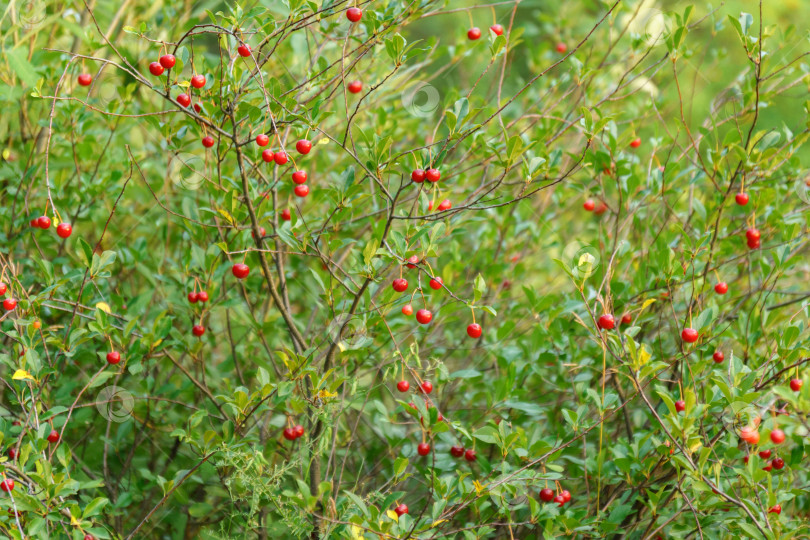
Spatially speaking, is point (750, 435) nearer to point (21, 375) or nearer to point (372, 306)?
point (372, 306)

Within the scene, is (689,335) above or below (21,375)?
below

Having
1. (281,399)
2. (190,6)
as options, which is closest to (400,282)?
(281,399)

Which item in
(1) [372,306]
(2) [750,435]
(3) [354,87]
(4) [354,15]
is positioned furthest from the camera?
(3) [354,87]

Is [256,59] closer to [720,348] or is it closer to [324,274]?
[324,274]

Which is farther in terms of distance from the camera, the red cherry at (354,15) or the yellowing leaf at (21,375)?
the red cherry at (354,15)

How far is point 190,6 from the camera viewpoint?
7.73ft

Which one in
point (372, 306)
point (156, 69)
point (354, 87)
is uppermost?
point (156, 69)

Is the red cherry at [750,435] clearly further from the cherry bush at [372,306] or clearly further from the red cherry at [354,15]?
the red cherry at [354,15]

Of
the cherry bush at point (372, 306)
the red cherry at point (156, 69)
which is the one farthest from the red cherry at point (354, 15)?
the red cherry at point (156, 69)

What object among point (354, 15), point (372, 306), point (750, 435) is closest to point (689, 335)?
point (750, 435)

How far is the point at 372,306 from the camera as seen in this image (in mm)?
1442

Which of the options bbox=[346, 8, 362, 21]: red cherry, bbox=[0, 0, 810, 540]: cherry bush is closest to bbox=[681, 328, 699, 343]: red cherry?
bbox=[0, 0, 810, 540]: cherry bush

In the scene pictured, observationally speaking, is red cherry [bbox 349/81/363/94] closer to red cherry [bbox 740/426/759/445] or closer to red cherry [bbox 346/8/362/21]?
red cherry [bbox 346/8/362/21]

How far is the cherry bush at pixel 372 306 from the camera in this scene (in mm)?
1284
